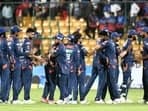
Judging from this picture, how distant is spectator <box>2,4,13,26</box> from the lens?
35.0 m

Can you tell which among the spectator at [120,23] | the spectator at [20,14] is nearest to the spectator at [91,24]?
the spectator at [120,23]

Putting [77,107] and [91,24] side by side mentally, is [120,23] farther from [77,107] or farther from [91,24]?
[77,107]

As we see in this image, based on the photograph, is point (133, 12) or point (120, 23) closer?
point (120, 23)

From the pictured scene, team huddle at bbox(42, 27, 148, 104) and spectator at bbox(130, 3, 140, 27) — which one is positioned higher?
spectator at bbox(130, 3, 140, 27)

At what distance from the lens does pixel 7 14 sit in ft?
115

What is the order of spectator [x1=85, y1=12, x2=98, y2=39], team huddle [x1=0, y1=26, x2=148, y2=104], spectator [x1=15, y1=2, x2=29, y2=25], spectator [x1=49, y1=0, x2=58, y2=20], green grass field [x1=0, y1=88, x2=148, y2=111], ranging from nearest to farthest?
green grass field [x1=0, y1=88, x2=148, y2=111]
team huddle [x1=0, y1=26, x2=148, y2=104]
spectator [x1=85, y1=12, x2=98, y2=39]
spectator [x1=49, y1=0, x2=58, y2=20]
spectator [x1=15, y1=2, x2=29, y2=25]

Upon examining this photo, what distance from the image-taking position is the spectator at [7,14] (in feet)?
115

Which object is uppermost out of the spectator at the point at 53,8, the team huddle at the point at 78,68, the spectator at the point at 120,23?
the spectator at the point at 53,8

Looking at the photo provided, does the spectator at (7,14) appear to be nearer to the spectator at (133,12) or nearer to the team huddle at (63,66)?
the spectator at (133,12)

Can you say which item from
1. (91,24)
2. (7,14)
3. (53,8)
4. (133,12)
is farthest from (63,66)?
(7,14)

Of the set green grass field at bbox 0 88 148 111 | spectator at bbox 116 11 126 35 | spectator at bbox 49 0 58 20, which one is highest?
spectator at bbox 49 0 58 20

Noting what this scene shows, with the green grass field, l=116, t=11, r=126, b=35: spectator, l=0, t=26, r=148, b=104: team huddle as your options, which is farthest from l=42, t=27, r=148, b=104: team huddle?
l=116, t=11, r=126, b=35: spectator

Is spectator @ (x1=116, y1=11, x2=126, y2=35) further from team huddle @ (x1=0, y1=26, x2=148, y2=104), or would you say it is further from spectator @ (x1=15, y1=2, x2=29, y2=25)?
team huddle @ (x1=0, y1=26, x2=148, y2=104)

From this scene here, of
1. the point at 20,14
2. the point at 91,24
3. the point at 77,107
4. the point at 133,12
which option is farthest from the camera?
the point at 20,14
